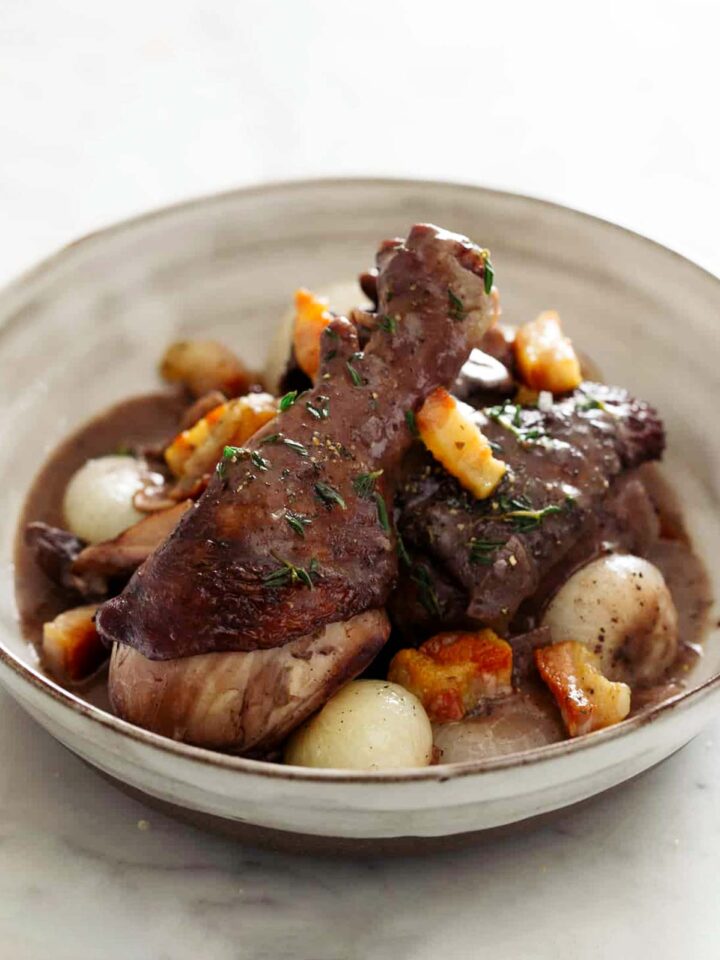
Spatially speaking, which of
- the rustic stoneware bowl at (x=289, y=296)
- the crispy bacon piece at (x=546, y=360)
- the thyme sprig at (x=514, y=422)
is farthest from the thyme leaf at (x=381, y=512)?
the rustic stoneware bowl at (x=289, y=296)

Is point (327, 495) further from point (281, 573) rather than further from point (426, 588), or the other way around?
point (426, 588)

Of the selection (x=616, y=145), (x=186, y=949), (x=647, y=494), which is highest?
(x=616, y=145)

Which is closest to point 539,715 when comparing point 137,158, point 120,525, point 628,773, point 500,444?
point 628,773

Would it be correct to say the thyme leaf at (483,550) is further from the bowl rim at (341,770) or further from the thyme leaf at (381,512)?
the bowl rim at (341,770)

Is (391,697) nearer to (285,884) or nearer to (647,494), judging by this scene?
(285,884)

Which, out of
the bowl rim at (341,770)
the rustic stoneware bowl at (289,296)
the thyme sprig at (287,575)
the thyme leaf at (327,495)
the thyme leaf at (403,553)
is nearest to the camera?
the bowl rim at (341,770)

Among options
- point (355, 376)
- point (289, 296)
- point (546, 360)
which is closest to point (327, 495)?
point (355, 376)

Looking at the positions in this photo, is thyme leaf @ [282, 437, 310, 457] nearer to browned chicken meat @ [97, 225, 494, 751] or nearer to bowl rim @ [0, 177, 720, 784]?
browned chicken meat @ [97, 225, 494, 751]

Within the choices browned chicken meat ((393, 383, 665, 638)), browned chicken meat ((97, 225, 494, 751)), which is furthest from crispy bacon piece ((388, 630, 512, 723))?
browned chicken meat ((97, 225, 494, 751))
